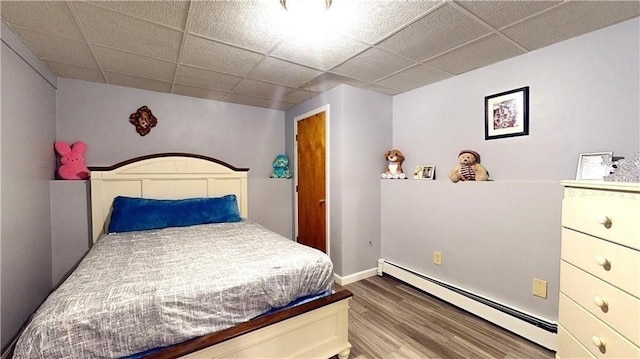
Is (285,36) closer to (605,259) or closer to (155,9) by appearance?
(155,9)

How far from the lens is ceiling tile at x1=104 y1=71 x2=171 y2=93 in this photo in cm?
254

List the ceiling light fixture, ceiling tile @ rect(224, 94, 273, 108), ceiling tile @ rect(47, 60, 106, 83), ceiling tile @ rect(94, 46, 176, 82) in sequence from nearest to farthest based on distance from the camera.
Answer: the ceiling light fixture, ceiling tile @ rect(94, 46, 176, 82), ceiling tile @ rect(47, 60, 106, 83), ceiling tile @ rect(224, 94, 273, 108)

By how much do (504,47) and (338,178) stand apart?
6.02 feet

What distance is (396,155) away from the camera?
300 cm

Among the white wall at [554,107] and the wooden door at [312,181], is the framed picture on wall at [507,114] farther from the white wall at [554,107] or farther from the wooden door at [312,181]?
the wooden door at [312,181]

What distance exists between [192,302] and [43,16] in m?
1.98

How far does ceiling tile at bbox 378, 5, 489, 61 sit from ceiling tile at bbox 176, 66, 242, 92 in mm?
1585

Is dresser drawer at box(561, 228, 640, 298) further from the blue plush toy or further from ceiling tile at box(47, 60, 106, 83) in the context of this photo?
ceiling tile at box(47, 60, 106, 83)

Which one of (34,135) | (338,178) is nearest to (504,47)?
(338,178)

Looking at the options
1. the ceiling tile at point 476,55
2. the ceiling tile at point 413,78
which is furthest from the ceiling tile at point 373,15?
the ceiling tile at point 413,78

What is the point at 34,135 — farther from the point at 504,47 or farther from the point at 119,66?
the point at 504,47

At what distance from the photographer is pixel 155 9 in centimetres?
150

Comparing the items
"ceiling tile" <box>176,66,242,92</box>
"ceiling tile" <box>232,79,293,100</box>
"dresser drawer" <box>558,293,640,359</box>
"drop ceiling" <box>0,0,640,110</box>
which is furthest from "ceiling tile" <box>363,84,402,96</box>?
"dresser drawer" <box>558,293,640,359</box>

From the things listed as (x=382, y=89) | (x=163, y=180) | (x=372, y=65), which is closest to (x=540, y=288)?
(x=372, y=65)
